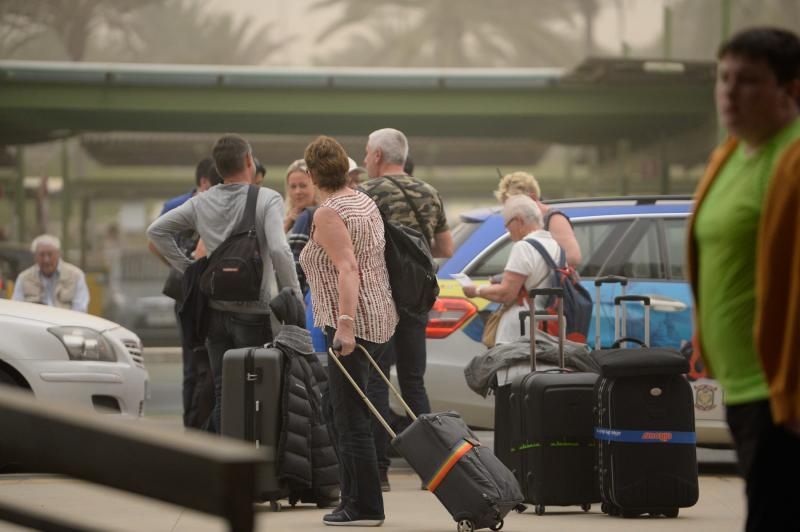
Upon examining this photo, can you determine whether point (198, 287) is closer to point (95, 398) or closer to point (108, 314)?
point (95, 398)

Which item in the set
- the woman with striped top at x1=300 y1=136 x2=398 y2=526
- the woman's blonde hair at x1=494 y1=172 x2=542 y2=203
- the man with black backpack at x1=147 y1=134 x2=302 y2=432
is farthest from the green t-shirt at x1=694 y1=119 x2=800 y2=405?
the woman's blonde hair at x1=494 y1=172 x2=542 y2=203

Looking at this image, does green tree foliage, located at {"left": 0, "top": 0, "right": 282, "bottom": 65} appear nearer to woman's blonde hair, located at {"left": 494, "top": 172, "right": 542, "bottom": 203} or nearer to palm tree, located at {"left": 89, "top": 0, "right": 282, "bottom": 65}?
palm tree, located at {"left": 89, "top": 0, "right": 282, "bottom": 65}

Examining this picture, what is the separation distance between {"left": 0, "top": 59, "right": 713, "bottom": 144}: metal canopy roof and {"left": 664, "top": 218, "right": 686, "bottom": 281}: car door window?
74.7 ft

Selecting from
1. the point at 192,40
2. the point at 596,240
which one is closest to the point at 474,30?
the point at 192,40

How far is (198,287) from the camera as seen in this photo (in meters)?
8.23

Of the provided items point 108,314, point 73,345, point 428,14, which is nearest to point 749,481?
point 73,345

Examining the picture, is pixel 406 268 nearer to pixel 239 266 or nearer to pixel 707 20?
pixel 239 266

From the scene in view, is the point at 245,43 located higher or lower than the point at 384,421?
higher

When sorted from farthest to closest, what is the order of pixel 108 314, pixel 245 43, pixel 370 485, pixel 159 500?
pixel 245 43 < pixel 108 314 < pixel 370 485 < pixel 159 500

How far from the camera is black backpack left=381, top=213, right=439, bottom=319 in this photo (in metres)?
7.59

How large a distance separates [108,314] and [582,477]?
2294 cm

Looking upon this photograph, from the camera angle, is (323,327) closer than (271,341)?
Yes

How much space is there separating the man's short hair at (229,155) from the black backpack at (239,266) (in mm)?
142

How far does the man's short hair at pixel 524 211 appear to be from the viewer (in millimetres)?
8797
